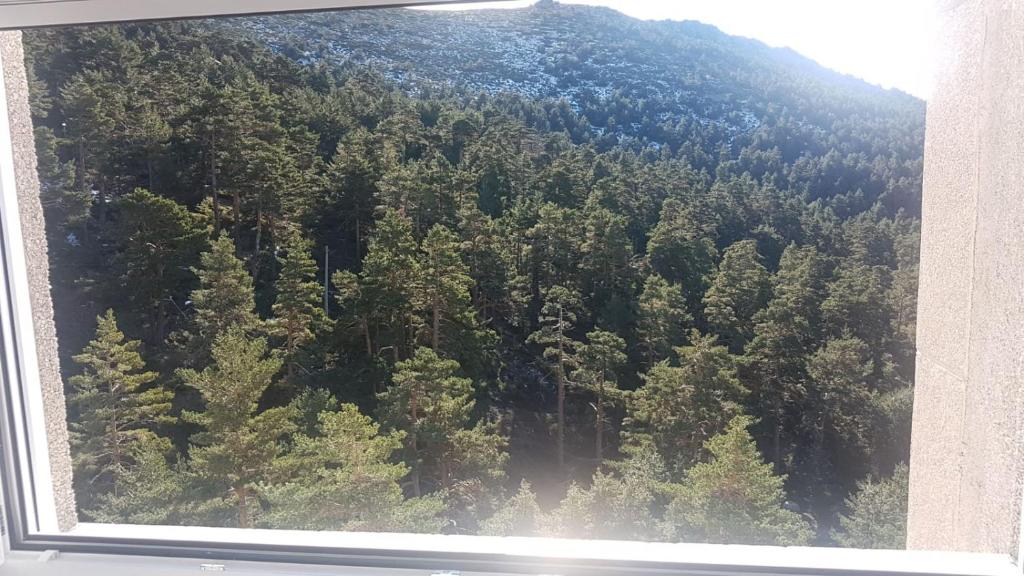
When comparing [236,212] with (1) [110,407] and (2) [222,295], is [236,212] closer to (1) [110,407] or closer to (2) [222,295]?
(2) [222,295]

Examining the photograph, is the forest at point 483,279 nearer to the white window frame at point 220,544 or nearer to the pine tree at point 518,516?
the pine tree at point 518,516

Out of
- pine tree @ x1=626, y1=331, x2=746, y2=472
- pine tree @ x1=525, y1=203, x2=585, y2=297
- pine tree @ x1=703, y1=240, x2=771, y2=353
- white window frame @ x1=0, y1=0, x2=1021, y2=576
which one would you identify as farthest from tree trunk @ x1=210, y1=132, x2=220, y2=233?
white window frame @ x1=0, y1=0, x2=1021, y2=576

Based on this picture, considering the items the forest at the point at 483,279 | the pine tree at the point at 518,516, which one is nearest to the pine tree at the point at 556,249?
the forest at the point at 483,279

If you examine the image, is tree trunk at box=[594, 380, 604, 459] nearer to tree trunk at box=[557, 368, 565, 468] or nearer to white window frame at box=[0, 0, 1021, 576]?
tree trunk at box=[557, 368, 565, 468]

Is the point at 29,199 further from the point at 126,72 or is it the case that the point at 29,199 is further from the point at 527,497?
the point at 126,72

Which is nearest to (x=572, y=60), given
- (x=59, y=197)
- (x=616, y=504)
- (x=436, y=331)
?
(x=436, y=331)

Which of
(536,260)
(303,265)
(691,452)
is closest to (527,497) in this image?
(691,452)
